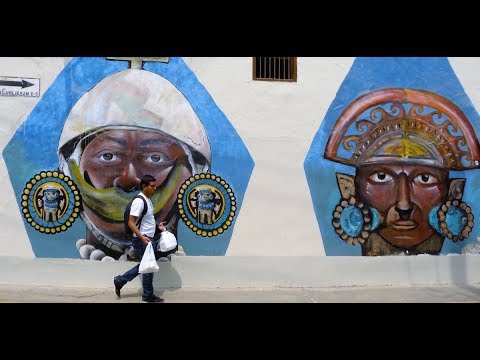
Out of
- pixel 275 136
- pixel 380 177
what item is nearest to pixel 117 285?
pixel 275 136

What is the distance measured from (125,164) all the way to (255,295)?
7.93ft

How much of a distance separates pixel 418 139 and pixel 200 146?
10.1ft

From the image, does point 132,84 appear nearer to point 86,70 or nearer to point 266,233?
point 86,70

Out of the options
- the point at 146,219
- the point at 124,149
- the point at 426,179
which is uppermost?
the point at 124,149

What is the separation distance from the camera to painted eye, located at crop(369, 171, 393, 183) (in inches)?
315

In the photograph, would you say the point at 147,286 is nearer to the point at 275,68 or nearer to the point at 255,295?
the point at 255,295

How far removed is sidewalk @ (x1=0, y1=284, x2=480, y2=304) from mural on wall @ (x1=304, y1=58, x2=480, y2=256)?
0.60 m

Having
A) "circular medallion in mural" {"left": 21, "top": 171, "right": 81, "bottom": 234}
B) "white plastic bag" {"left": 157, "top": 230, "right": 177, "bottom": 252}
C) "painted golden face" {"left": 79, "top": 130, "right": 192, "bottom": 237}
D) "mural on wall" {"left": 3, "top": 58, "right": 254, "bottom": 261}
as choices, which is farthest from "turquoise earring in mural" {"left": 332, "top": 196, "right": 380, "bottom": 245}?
"circular medallion in mural" {"left": 21, "top": 171, "right": 81, "bottom": 234}

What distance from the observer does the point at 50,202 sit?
7492mm

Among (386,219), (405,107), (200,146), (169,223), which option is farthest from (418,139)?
(169,223)

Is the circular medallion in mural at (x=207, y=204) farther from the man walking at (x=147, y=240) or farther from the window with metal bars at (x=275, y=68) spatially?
the window with metal bars at (x=275, y=68)

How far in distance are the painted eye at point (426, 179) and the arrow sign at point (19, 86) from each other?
5.33 metres

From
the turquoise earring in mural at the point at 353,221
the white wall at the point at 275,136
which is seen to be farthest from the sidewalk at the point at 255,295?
the turquoise earring in mural at the point at 353,221

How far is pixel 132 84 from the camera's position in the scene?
300 inches
